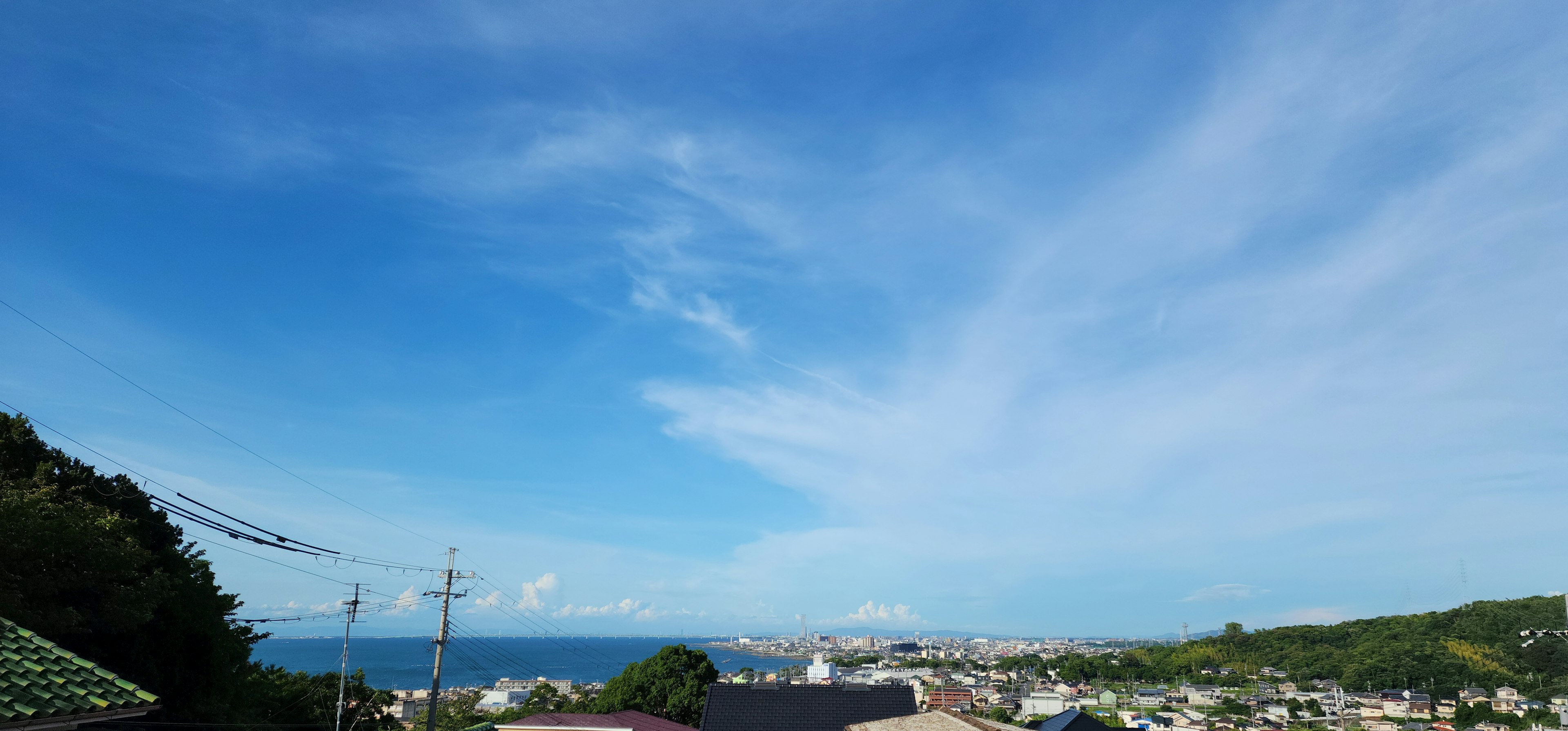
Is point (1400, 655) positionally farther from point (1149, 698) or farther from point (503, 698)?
point (503, 698)

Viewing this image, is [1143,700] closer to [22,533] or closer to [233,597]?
[233,597]

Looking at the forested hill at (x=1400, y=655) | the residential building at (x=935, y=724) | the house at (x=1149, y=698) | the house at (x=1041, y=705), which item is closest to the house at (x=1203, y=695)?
the house at (x=1149, y=698)

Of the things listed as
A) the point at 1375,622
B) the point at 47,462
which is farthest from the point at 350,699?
the point at 1375,622

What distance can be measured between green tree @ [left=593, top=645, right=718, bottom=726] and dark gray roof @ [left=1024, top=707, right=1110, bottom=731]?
84.8ft

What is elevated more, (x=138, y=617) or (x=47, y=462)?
(x=47, y=462)

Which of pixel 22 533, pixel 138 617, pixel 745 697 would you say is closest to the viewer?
pixel 22 533

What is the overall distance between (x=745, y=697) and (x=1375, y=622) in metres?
171

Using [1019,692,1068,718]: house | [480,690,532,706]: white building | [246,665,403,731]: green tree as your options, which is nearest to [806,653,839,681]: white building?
[1019,692,1068,718]: house

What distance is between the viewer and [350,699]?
31953 millimetres

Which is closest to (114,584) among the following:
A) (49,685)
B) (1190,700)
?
(49,685)

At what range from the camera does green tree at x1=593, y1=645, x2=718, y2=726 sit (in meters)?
41.5

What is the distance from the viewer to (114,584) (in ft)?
59.9

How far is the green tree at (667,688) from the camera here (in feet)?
136

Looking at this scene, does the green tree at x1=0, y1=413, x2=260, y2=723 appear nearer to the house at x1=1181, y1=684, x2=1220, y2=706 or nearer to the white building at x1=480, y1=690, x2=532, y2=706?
the white building at x1=480, y1=690, x2=532, y2=706
